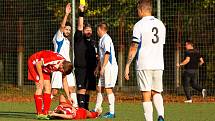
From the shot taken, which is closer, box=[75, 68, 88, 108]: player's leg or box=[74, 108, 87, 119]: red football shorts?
box=[74, 108, 87, 119]: red football shorts

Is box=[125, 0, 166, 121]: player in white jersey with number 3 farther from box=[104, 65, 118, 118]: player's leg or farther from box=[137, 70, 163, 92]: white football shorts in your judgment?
box=[104, 65, 118, 118]: player's leg

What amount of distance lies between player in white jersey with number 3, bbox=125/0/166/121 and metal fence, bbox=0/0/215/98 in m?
10.6

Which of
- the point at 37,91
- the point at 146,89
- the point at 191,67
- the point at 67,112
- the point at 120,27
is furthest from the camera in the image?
the point at 120,27

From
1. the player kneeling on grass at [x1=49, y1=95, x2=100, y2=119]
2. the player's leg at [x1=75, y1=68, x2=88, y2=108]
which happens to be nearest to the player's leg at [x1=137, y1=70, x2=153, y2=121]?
the player kneeling on grass at [x1=49, y1=95, x2=100, y2=119]

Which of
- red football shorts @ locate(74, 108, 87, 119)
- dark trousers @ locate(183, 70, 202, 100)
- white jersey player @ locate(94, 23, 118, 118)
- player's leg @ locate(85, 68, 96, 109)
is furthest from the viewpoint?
dark trousers @ locate(183, 70, 202, 100)

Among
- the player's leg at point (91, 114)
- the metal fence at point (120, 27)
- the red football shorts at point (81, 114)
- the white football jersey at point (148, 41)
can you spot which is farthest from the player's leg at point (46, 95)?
the metal fence at point (120, 27)

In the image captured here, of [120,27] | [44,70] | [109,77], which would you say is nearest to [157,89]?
[44,70]

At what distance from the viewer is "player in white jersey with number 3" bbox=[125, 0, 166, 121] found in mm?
11578

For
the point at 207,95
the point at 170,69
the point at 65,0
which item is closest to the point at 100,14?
the point at 65,0

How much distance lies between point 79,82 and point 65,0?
38.3 feet

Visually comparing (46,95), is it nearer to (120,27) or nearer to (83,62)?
(83,62)

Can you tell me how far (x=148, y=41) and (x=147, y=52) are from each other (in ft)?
0.59

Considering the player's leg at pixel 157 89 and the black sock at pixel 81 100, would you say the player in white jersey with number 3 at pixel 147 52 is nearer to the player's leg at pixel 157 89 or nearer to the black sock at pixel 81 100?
the player's leg at pixel 157 89

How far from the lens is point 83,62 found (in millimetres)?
15555
